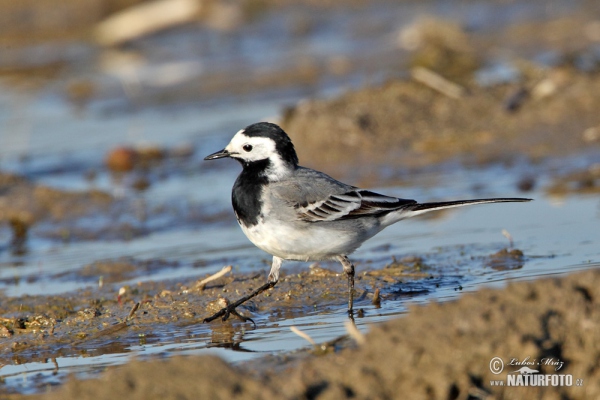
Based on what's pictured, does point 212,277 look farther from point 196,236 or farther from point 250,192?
point 196,236

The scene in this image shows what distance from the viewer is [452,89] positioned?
1341 centimetres

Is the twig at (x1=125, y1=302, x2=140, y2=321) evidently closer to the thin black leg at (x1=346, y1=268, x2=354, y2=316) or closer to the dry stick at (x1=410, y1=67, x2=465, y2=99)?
the thin black leg at (x1=346, y1=268, x2=354, y2=316)

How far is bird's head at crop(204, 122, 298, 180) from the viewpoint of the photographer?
23.5 ft

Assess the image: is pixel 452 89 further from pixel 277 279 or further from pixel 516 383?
pixel 516 383

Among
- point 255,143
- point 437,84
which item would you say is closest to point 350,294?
point 255,143

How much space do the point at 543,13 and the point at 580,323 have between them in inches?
686

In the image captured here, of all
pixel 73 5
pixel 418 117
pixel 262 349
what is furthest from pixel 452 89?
pixel 73 5

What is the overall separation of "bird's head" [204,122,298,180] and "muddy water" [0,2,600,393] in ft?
3.26

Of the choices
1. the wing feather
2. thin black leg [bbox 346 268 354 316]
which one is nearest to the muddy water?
thin black leg [bbox 346 268 354 316]

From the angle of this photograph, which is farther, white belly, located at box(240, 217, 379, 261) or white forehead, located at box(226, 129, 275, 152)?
white forehead, located at box(226, 129, 275, 152)

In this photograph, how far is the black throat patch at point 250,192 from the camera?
6844mm

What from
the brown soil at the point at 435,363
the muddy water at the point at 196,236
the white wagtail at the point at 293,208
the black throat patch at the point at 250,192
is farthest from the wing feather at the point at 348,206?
the brown soil at the point at 435,363

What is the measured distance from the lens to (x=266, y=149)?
7.18m

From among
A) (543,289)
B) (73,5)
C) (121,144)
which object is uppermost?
(73,5)
